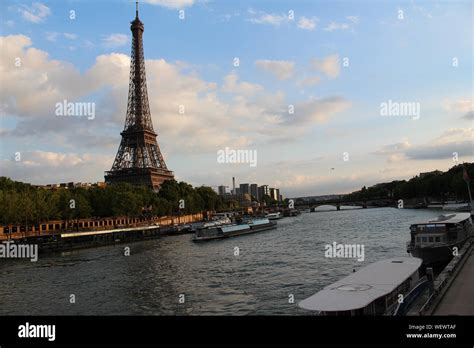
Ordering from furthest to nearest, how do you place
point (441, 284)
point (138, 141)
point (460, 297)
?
point (138, 141), point (441, 284), point (460, 297)

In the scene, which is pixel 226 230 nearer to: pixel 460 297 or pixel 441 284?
pixel 441 284

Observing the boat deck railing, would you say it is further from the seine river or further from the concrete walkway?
the seine river

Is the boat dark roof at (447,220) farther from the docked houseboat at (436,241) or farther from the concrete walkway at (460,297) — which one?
the concrete walkway at (460,297)

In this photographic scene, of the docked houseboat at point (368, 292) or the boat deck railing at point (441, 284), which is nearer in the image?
the docked houseboat at point (368, 292)

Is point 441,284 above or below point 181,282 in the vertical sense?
above

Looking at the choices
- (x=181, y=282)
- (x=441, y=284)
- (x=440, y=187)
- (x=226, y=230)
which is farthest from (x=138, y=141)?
(x=441, y=284)

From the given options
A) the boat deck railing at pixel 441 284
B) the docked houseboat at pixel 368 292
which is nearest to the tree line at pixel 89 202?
the boat deck railing at pixel 441 284
